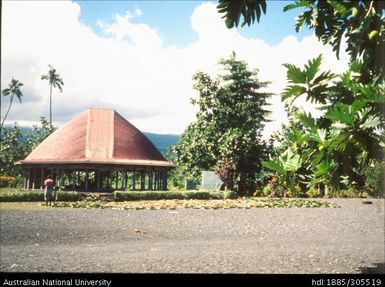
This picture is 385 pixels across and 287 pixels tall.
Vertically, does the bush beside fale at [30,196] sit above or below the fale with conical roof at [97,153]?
below

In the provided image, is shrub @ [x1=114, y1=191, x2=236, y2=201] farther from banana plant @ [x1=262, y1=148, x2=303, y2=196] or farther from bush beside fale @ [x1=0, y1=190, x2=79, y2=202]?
banana plant @ [x1=262, y1=148, x2=303, y2=196]

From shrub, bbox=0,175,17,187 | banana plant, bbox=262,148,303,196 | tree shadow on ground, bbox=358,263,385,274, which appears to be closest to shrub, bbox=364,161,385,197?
banana plant, bbox=262,148,303,196

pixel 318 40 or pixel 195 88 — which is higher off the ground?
pixel 195 88

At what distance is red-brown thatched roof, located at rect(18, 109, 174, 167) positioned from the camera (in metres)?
33.2

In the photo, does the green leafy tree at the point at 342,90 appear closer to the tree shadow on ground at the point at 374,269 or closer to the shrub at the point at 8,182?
the tree shadow on ground at the point at 374,269

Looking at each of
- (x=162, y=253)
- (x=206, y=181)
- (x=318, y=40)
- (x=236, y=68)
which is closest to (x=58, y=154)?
(x=206, y=181)

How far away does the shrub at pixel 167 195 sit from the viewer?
86.7ft

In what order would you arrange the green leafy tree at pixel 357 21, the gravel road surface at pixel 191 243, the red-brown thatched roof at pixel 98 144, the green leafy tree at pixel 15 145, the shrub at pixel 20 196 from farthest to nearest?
the green leafy tree at pixel 15 145 → the red-brown thatched roof at pixel 98 144 → the shrub at pixel 20 196 → the gravel road surface at pixel 191 243 → the green leafy tree at pixel 357 21

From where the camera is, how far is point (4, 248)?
9.48m

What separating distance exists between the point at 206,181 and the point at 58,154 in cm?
1489

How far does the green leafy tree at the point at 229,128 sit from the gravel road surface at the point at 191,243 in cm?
2038

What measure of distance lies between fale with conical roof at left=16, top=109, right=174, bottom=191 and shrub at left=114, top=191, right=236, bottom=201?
246 inches

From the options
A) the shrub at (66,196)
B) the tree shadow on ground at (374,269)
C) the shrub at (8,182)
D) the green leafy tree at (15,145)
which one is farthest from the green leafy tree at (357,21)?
the green leafy tree at (15,145)

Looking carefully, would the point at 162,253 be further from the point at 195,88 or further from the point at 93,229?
the point at 195,88
